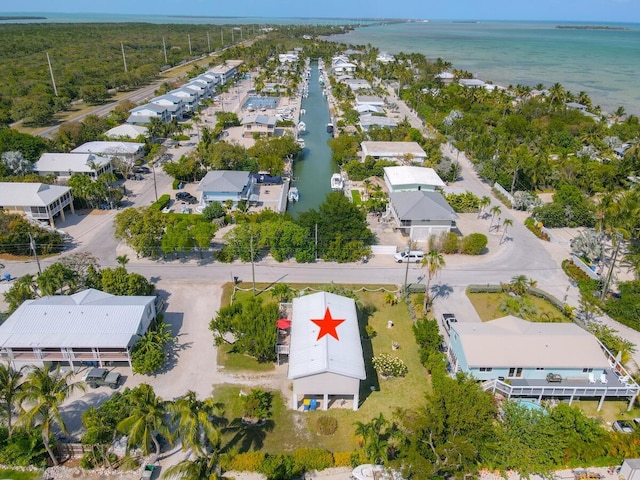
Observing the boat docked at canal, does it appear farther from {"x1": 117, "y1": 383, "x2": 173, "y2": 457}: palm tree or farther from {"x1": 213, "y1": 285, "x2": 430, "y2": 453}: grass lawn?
{"x1": 117, "y1": 383, "x2": 173, "y2": 457}: palm tree

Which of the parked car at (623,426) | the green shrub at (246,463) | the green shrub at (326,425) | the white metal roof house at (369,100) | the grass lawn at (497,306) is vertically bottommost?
the grass lawn at (497,306)

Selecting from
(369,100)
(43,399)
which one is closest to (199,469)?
(43,399)

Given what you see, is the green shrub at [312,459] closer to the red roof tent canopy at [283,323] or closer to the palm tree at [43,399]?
the red roof tent canopy at [283,323]

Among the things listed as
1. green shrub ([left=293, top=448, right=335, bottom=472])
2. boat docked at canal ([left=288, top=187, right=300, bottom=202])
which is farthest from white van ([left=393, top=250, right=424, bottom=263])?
green shrub ([left=293, top=448, right=335, bottom=472])

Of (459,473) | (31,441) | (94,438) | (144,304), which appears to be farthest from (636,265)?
(31,441)

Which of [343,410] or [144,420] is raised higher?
[144,420]

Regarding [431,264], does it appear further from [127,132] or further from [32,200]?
[127,132]

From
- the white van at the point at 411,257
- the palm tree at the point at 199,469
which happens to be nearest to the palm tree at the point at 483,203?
the white van at the point at 411,257

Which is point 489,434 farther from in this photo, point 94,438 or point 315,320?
point 94,438
